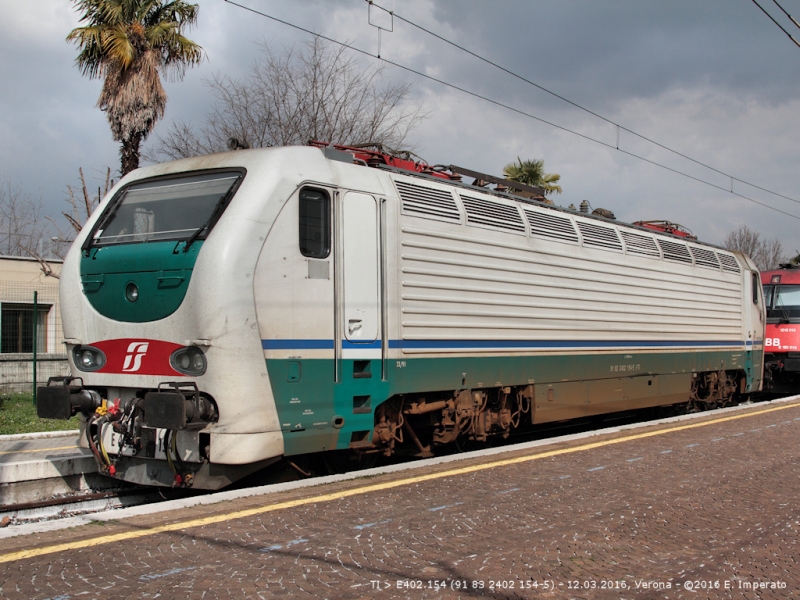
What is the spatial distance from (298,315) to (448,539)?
2.60 metres

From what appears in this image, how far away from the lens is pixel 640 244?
12.6m

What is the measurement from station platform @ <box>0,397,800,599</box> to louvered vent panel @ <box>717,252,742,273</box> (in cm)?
834

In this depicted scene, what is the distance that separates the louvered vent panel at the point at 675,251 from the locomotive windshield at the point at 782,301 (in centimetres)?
790

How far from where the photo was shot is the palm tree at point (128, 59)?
15367mm

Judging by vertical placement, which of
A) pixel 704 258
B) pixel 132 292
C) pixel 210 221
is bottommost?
pixel 132 292

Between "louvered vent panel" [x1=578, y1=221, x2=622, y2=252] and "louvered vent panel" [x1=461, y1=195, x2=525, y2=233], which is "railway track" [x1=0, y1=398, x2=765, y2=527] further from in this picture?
"louvered vent panel" [x1=578, y1=221, x2=622, y2=252]

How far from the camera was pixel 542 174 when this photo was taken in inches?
1023

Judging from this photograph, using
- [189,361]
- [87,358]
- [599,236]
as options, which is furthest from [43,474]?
[599,236]

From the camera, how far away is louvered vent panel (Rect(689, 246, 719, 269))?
1433 centimetres

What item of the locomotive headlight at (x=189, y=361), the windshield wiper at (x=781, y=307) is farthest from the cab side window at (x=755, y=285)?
the locomotive headlight at (x=189, y=361)

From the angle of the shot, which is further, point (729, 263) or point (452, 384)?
point (729, 263)

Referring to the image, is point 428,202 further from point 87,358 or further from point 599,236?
point 599,236

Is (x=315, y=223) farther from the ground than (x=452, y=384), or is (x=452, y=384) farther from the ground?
(x=315, y=223)

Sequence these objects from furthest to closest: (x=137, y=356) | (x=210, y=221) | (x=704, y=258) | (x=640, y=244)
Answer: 1. (x=704, y=258)
2. (x=640, y=244)
3. (x=137, y=356)
4. (x=210, y=221)
